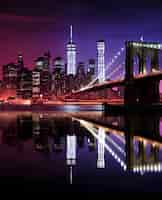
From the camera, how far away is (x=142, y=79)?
88.5 feet

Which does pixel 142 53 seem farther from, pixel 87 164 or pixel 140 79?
pixel 87 164

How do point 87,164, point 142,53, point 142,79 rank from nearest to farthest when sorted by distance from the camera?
point 87,164 → point 142,79 → point 142,53

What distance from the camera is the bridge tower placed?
96.4 ft

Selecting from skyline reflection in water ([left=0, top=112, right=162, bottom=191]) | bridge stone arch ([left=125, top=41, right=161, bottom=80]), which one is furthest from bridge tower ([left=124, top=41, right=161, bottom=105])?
skyline reflection in water ([left=0, top=112, right=162, bottom=191])

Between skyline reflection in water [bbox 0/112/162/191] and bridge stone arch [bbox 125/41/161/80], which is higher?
bridge stone arch [bbox 125/41/161/80]

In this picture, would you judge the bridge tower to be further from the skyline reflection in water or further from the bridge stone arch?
the skyline reflection in water

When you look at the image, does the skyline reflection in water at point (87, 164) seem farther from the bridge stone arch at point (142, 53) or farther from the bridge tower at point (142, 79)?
the bridge stone arch at point (142, 53)

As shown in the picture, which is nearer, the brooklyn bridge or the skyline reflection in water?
the skyline reflection in water

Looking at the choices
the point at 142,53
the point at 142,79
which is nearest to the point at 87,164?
the point at 142,79

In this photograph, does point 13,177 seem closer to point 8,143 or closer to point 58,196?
point 58,196

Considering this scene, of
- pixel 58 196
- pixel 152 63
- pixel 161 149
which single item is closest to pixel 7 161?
pixel 58 196

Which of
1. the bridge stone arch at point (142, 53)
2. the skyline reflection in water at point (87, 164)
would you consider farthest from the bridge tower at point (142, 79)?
the skyline reflection in water at point (87, 164)

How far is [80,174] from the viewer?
15.8ft

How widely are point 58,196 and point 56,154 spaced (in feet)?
10.2
